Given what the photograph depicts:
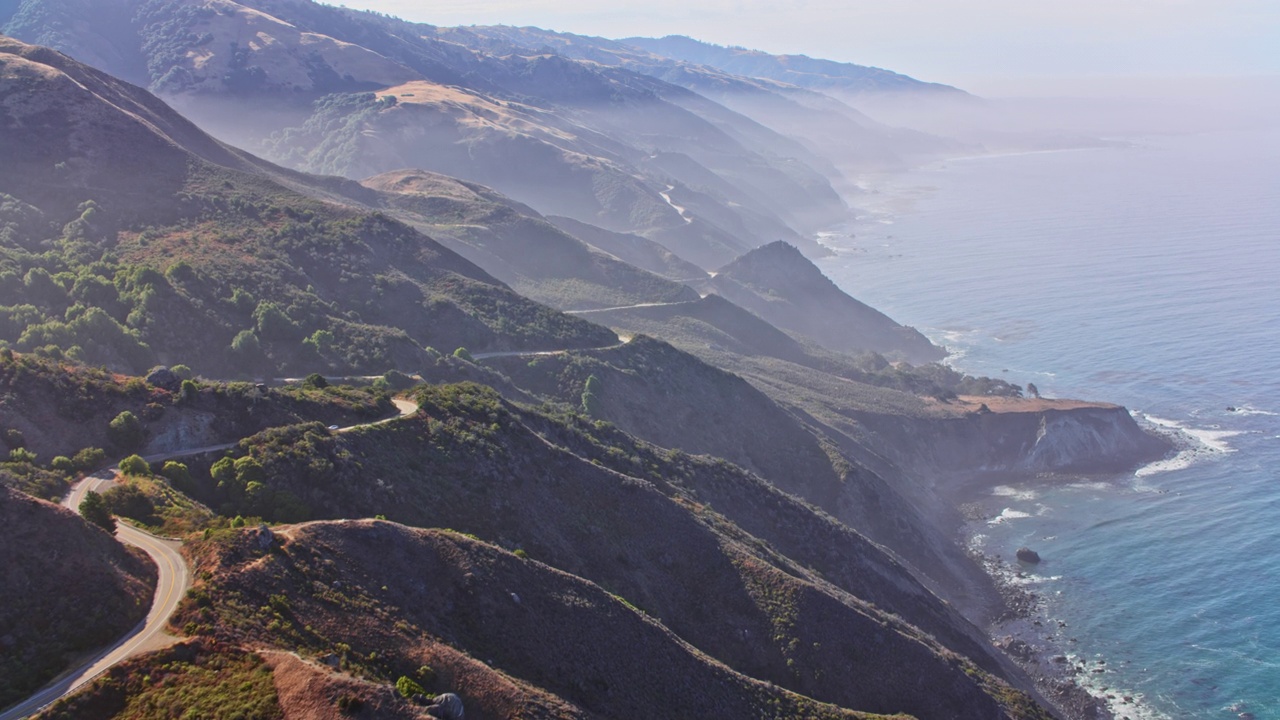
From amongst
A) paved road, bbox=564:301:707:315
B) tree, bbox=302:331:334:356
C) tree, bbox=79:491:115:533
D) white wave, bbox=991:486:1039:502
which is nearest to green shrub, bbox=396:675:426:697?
tree, bbox=79:491:115:533

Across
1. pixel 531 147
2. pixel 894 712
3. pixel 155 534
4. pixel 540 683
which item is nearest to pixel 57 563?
pixel 155 534

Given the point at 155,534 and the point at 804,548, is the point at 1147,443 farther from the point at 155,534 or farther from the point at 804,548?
the point at 155,534

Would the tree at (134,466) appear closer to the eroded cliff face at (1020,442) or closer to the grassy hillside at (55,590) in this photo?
the grassy hillside at (55,590)

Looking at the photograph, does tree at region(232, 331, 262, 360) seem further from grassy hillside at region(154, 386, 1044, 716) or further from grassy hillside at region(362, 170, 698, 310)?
grassy hillside at region(362, 170, 698, 310)

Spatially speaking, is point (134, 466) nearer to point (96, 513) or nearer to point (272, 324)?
point (96, 513)

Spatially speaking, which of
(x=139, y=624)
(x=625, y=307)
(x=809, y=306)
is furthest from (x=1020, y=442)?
(x=139, y=624)
